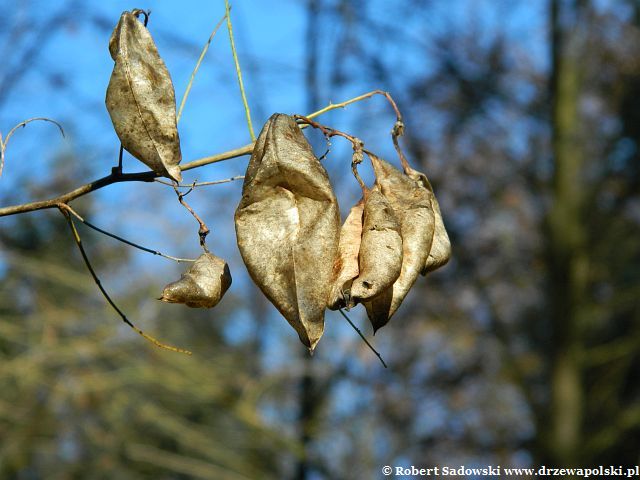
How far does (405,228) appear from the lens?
128cm

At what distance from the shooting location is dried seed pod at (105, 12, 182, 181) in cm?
122

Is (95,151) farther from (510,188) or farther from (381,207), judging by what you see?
(381,207)

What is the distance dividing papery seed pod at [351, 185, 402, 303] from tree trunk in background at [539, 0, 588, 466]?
189 inches

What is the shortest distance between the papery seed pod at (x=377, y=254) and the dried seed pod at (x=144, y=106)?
275 millimetres

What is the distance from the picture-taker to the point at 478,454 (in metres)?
7.30

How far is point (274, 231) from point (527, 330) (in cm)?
763

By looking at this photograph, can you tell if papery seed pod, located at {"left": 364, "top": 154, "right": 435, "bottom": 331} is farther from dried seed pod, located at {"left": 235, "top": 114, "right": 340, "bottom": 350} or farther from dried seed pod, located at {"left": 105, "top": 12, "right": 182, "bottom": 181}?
dried seed pod, located at {"left": 105, "top": 12, "right": 182, "bottom": 181}

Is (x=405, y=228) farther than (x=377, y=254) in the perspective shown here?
Yes

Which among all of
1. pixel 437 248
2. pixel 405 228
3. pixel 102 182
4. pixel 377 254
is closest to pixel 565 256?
pixel 437 248

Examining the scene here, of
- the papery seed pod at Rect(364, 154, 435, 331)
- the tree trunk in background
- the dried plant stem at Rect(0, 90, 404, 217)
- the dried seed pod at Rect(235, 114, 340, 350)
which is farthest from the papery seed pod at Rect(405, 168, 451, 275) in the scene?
the tree trunk in background

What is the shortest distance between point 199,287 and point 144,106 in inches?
10.6

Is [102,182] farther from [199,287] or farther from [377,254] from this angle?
[377,254]

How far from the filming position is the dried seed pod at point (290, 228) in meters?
1.16

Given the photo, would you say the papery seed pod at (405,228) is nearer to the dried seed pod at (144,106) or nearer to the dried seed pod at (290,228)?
the dried seed pod at (290,228)
